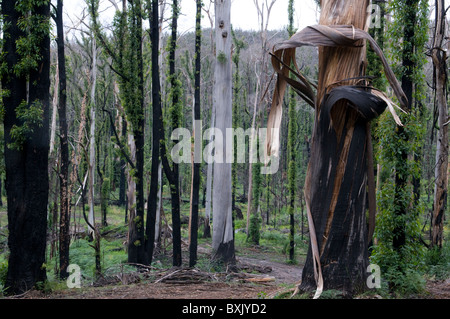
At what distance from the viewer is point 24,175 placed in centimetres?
773

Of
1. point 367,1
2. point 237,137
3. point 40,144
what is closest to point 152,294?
point 40,144

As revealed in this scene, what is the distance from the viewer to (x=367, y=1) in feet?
17.1

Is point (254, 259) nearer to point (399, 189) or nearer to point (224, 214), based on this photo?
point (224, 214)

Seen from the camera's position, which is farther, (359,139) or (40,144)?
(40,144)

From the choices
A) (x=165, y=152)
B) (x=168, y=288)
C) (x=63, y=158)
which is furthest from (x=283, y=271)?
(x=63, y=158)

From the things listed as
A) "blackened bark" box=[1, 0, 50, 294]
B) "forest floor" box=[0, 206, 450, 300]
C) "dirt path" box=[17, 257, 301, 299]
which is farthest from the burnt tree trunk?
"blackened bark" box=[1, 0, 50, 294]

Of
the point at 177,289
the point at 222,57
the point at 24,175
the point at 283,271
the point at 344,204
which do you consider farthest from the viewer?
the point at 283,271

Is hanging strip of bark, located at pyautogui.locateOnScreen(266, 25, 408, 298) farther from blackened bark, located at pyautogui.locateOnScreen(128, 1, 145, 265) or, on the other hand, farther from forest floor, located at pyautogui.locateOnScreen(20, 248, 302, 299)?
→ blackened bark, located at pyautogui.locateOnScreen(128, 1, 145, 265)

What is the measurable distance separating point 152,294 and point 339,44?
5271 mm

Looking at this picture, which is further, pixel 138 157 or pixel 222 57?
pixel 222 57

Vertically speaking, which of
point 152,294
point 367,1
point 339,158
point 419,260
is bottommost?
point 152,294

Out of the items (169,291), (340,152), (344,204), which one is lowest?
(169,291)

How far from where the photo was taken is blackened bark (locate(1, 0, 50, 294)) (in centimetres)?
764

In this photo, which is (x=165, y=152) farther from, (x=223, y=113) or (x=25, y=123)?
(x=25, y=123)
